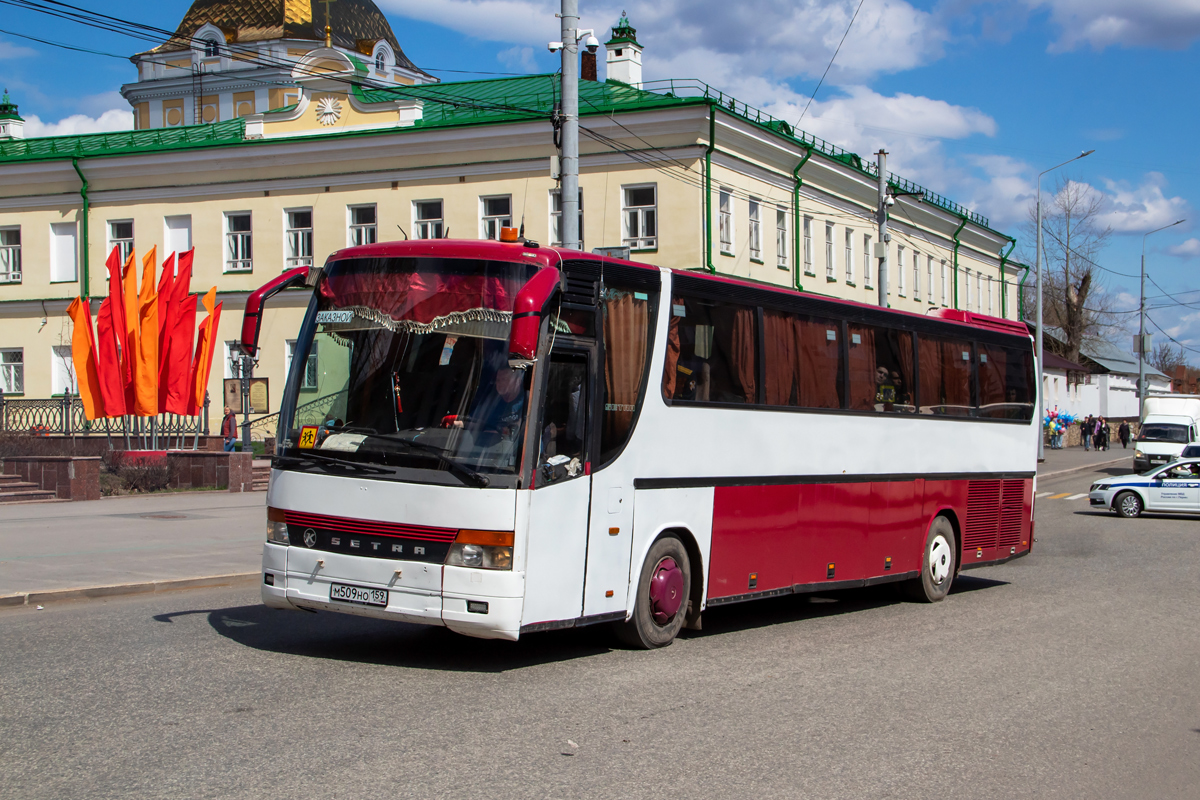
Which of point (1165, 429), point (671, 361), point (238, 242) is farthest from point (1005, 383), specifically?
point (1165, 429)

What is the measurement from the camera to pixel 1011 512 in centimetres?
1432

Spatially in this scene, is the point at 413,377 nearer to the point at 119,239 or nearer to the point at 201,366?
the point at 201,366

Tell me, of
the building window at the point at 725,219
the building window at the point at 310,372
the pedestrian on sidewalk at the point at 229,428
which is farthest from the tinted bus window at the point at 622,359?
the building window at the point at 725,219

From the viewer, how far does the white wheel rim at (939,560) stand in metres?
12.8

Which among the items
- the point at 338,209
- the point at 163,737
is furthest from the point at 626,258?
the point at 338,209

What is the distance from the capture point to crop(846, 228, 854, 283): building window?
42612 mm

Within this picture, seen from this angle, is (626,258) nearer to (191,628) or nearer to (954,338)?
(191,628)

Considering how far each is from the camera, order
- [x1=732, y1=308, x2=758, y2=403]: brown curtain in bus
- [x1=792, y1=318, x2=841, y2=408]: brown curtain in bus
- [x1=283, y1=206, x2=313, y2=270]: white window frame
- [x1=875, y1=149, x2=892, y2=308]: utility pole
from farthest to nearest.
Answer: [x1=283, y1=206, x2=313, y2=270]: white window frame → [x1=875, y1=149, x2=892, y2=308]: utility pole → [x1=792, y1=318, x2=841, y2=408]: brown curtain in bus → [x1=732, y1=308, x2=758, y2=403]: brown curtain in bus

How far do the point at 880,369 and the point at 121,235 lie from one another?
33.7 metres

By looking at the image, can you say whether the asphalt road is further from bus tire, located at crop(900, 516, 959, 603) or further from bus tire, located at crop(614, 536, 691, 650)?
bus tire, located at crop(900, 516, 959, 603)

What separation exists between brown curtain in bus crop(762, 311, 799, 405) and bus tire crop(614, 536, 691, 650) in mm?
1769

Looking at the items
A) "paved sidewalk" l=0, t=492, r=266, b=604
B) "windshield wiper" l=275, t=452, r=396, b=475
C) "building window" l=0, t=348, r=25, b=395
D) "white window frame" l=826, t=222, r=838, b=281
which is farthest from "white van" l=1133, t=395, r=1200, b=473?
"building window" l=0, t=348, r=25, b=395

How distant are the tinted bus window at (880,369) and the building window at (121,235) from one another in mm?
32853

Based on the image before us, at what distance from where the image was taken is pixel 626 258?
9.27 m
